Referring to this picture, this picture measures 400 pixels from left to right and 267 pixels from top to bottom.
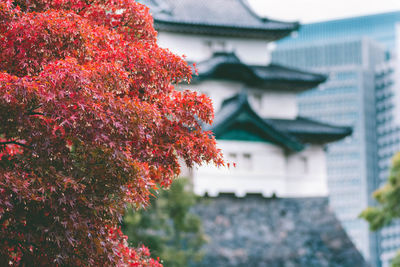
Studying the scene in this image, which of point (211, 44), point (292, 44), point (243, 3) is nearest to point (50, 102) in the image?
point (211, 44)

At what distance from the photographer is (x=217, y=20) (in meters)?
35.2

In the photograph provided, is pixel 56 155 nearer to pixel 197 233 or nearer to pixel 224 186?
pixel 197 233

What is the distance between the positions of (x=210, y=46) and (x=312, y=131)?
294 inches

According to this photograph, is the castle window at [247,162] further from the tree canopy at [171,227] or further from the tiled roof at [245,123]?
the tree canopy at [171,227]

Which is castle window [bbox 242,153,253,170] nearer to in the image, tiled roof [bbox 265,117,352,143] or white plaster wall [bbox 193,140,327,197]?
white plaster wall [bbox 193,140,327,197]

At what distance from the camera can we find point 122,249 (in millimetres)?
10320

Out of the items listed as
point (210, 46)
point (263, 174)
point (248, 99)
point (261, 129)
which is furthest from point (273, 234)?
point (210, 46)

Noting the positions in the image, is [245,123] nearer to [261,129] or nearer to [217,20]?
[261,129]

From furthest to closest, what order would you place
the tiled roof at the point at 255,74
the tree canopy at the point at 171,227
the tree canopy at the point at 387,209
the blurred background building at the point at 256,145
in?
the tiled roof at the point at 255,74 → the blurred background building at the point at 256,145 → the tree canopy at the point at 387,209 → the tree canopy at the point at 171,227

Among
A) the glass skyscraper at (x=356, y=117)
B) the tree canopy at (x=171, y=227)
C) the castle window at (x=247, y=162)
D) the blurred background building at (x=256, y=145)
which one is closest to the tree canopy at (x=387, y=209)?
the blurred background building at (x=256, y=145)

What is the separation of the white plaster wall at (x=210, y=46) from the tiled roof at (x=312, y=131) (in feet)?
13.9

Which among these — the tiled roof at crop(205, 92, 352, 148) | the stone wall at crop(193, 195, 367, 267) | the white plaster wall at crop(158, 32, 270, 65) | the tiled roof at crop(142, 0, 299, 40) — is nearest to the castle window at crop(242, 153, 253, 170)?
the tiled roof at crop(205, 92, 352, 148)

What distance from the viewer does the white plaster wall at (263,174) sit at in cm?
3142

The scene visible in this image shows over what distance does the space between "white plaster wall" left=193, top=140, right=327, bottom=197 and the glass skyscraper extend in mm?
101249
